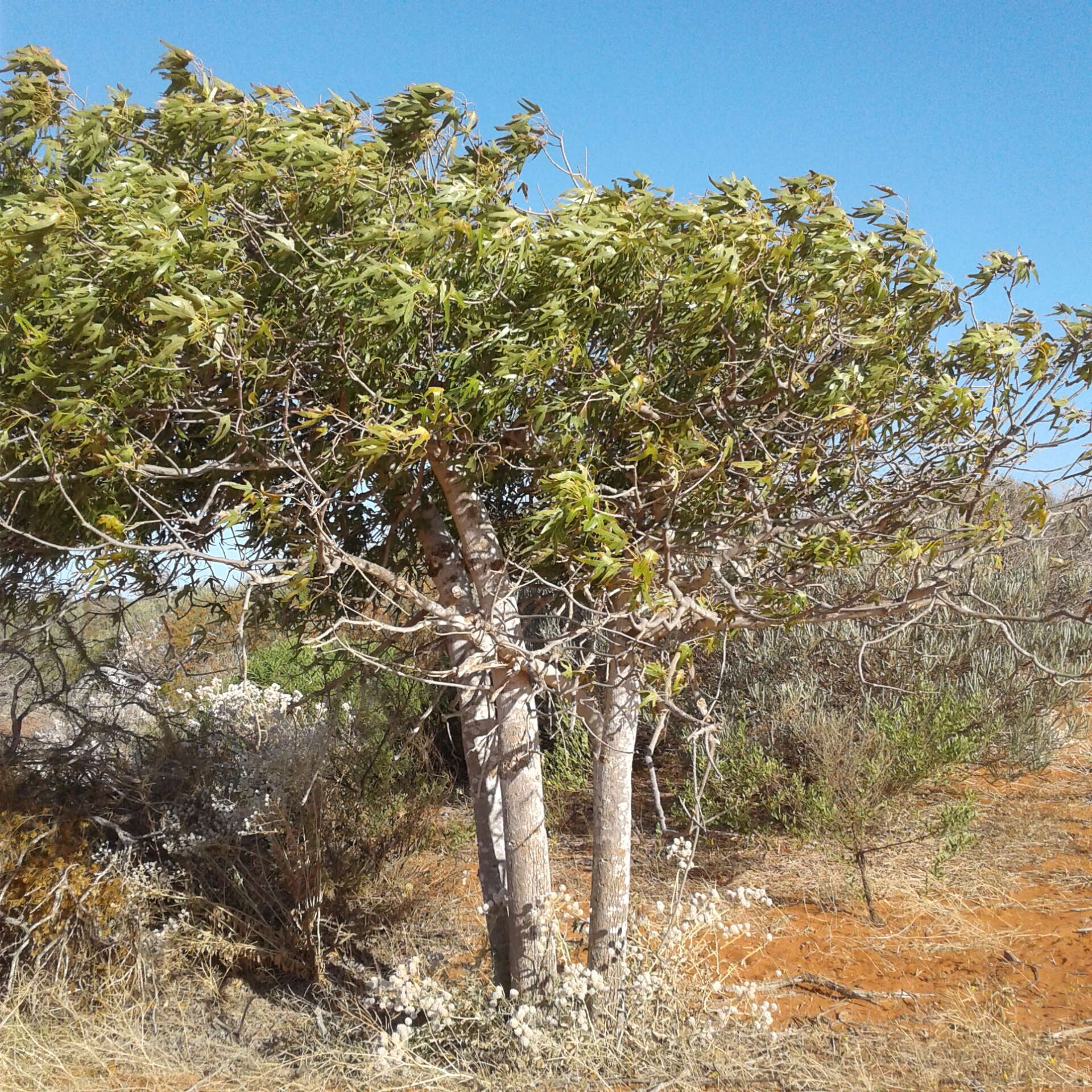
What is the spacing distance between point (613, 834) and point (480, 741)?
853mm

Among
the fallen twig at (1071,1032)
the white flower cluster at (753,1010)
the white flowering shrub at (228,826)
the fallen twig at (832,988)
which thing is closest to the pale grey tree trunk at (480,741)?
the white flowering shrub at (228,826)

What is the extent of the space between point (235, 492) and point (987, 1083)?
4.35 metres

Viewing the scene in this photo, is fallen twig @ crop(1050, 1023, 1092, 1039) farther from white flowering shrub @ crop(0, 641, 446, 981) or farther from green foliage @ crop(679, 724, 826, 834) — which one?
white flowering shrub @ crop(0, 641, 446, 981)

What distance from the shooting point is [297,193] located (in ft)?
12.0

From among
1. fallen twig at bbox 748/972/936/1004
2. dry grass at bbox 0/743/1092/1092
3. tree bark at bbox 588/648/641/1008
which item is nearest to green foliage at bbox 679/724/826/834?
dry grass at bbox 0/743/1092/1092

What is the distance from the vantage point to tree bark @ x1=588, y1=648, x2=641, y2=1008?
4.56 m

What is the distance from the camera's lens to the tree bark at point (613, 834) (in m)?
4.56

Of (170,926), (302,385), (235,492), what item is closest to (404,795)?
(170,926)

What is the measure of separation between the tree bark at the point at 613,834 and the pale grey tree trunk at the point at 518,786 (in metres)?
0.25

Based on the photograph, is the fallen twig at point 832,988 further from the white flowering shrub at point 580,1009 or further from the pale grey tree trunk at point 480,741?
the pale grey tree trunk at point 480,741

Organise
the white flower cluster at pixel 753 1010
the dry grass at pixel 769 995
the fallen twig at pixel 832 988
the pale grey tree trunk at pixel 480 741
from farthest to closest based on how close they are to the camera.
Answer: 1. the fallen twig at pixel 832 988
2. the pale grey tree trunk at pixel 480 741
3. the white flower cluster at pixel 753 1010
4. the dry grass at pixel 769 995

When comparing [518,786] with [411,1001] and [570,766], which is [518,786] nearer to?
[411,1001]

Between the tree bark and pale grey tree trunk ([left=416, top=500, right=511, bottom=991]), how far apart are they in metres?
0.53

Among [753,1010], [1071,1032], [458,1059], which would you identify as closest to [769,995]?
Result: [753,1010]
